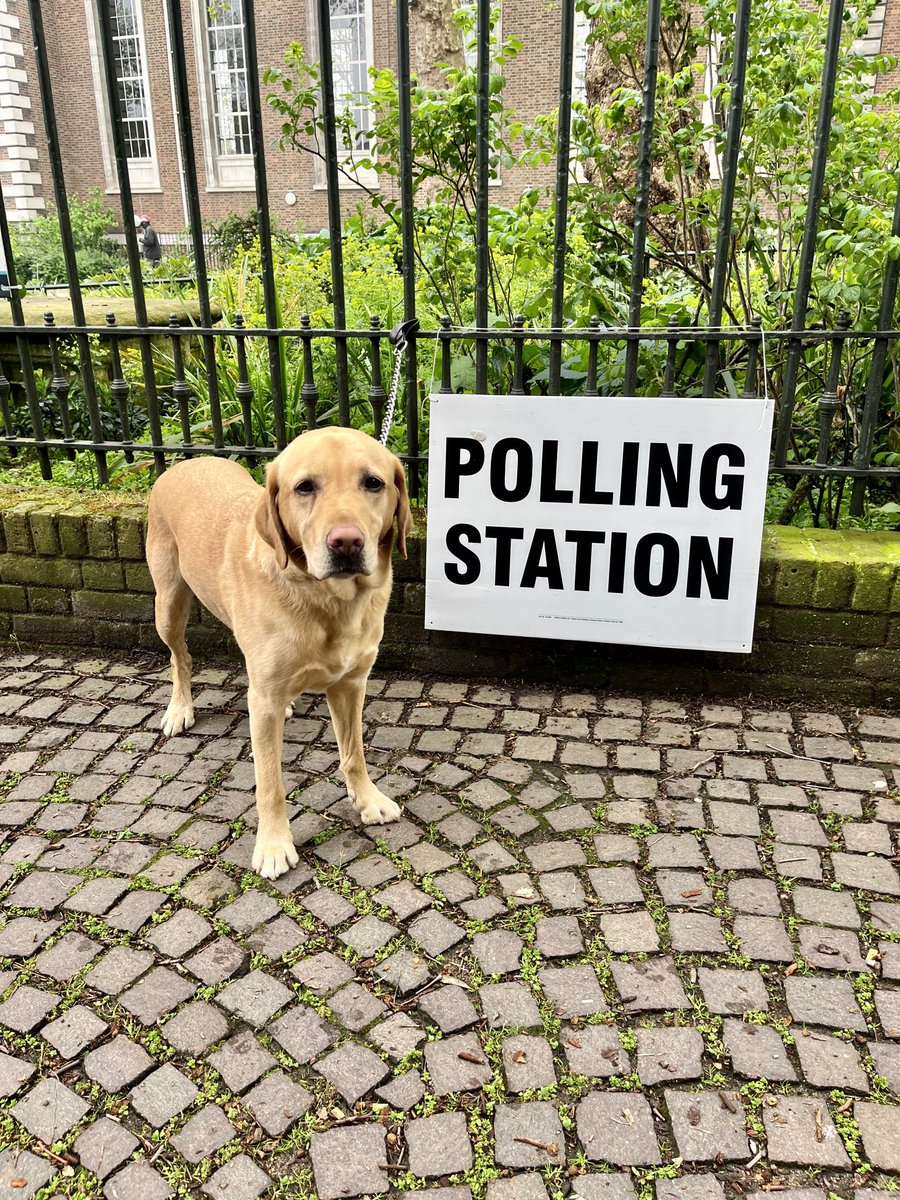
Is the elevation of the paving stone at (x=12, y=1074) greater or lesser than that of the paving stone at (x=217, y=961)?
greater

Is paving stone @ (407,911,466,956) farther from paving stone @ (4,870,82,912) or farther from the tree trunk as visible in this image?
the tree trunk

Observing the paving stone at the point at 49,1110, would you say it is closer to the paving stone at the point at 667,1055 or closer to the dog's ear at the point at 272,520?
the paving stone at the point at 667,1055

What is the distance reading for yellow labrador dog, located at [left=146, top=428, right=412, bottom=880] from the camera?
2537 mm

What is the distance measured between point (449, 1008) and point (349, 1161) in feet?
1.63

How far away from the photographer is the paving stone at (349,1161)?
6.13ft

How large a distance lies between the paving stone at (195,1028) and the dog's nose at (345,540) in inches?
52.9

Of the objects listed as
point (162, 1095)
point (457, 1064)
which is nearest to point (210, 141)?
point (162, 1095)

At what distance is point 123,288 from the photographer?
880 cm

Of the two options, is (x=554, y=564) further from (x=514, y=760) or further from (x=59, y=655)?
(x=59, y=655)

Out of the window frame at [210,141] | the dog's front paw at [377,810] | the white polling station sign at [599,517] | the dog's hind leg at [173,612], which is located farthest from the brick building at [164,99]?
the dog's front paw at [377,810]

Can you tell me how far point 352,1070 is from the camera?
2154mm

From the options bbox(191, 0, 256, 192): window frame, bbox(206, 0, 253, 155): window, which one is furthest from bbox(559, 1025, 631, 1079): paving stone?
bbox(206, 0, 253, 155): window

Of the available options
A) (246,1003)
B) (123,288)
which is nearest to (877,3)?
(246,1003)

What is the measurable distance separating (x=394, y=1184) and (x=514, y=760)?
6.02 ft
